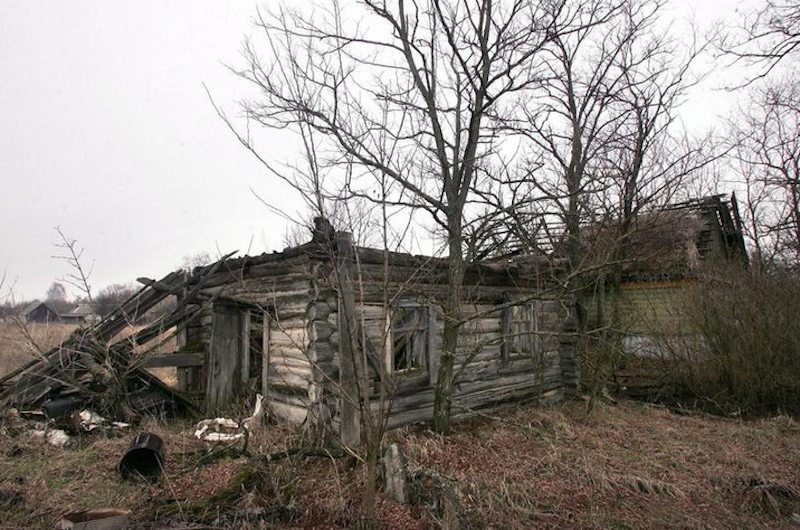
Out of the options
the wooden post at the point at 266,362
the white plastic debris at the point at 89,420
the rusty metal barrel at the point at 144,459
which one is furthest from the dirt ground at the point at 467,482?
the wooden post at the point at 266,362

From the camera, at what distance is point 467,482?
4992 mm

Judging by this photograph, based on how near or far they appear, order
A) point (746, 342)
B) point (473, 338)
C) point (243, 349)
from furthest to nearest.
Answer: point (746, 342)
point (473, 338)
point (243, 349)

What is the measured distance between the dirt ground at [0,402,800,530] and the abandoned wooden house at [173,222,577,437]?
0.68 m

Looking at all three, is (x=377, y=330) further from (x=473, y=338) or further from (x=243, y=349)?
(x=243, y=349)

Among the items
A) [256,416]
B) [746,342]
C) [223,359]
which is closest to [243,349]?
[223,359]

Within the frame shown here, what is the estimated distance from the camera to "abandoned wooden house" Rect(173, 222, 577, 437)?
19.8ft

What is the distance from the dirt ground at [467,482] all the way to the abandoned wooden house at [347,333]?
0.68 m

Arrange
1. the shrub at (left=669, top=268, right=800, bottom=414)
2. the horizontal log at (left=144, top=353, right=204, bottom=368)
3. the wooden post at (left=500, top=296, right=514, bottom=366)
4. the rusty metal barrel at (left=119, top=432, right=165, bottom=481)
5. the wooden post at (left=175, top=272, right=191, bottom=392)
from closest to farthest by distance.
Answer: the rusty metal barrel at (left=119, top=432, right=165, bottom=481)
the horizontal log at (left=144, top=353, right=204, bottom=368)
the wooden post at (left=175, top=272, right=191, bottom=392)
the shrub at (left=669, top=268, right=800, bottom=414)
the wooden post at (left=500, top=296, right=514, bottom=366)

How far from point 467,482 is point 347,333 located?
244 centimetres

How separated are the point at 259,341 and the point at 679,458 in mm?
7067

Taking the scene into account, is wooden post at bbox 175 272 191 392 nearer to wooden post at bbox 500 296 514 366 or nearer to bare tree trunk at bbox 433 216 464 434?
bare tree trunk at bbox 433 216 464 434

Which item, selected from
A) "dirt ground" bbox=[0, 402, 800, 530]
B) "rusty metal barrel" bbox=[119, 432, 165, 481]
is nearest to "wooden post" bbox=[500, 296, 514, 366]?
"dirt ground" bbox=[0, 402, 800, 530]

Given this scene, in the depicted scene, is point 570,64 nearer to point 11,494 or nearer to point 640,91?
point 640,91

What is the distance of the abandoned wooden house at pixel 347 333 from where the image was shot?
19.8 ft
